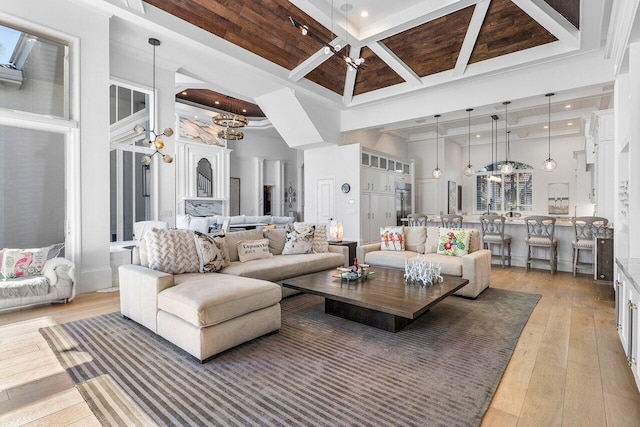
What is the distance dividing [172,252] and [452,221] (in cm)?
547

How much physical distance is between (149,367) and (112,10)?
436 centimetres

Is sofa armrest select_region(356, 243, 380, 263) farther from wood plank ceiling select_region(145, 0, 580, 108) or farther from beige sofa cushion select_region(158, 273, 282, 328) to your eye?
wood plank ceiling select_region(145, 0, 580, 108)

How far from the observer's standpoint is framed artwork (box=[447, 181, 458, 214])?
35.5 feet

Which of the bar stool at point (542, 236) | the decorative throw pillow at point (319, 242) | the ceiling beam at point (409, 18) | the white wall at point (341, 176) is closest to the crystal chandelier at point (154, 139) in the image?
the decorative throw pillow at point (319, 242)

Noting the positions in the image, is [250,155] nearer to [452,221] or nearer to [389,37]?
[389,37]

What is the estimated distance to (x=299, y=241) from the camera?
4836 mm

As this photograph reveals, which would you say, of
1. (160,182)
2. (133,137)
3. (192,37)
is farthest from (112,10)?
(160,182)

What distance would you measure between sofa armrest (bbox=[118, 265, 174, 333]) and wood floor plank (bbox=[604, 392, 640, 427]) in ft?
10.5

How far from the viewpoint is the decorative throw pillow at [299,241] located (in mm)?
4781

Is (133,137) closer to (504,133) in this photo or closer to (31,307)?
(31,307)

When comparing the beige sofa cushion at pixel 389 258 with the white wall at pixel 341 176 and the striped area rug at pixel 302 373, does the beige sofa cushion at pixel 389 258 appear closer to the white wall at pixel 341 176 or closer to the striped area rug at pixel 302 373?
the striped area rug at pixel 302 373

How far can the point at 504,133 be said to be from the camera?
1028 centimetres

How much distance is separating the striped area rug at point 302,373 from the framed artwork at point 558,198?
29.1 feet

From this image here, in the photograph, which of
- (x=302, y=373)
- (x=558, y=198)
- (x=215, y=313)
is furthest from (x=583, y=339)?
(x=558, y=198)
